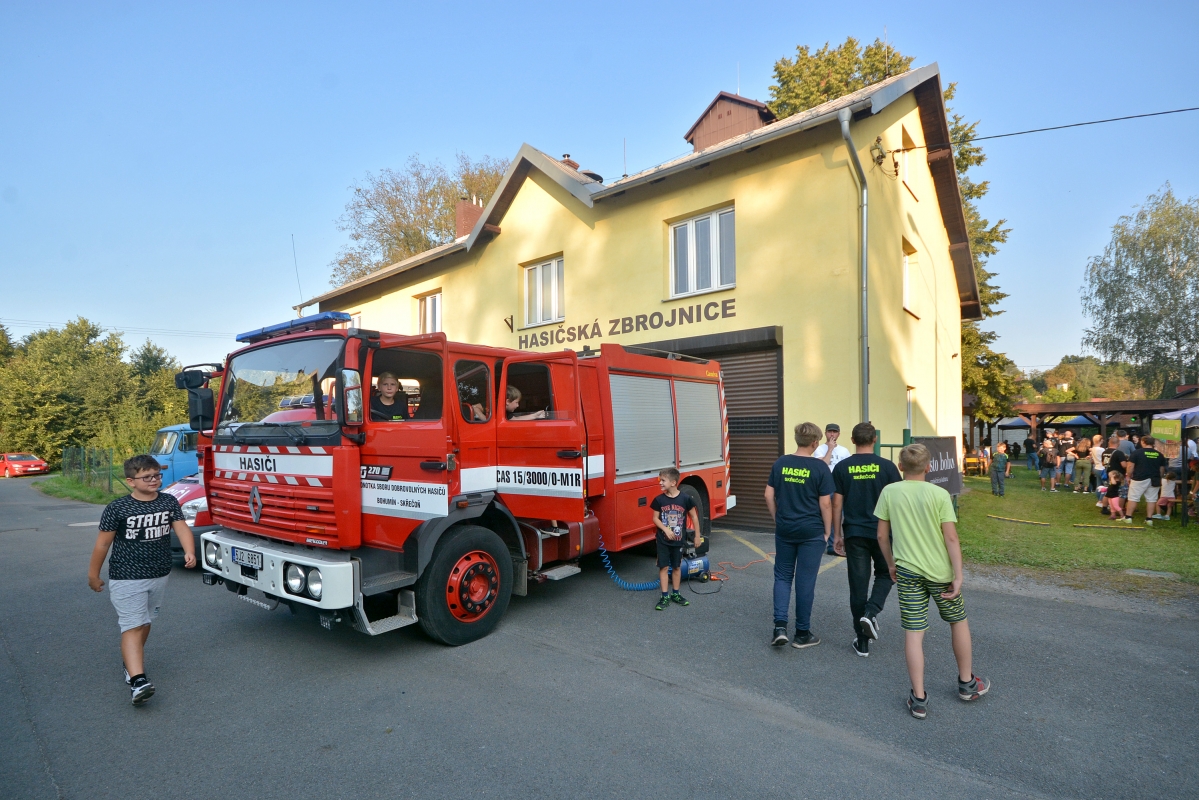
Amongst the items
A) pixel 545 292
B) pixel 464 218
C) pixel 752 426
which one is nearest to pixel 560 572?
pixel 752 426

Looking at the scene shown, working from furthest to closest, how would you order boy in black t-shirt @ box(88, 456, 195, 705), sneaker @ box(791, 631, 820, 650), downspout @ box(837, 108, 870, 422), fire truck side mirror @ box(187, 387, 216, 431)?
downspout @ box(837, 108, 870, 422) → fire truck side mirror @ box(187, 387, 216, 431) → sneaker @ box(791, 631, 820, 650) → boy in black t-shirt @ box(88, 456, 195, 705)

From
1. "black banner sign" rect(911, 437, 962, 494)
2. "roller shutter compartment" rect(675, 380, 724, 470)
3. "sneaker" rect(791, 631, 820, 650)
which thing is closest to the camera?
"sneaker" rect(791, 631, 820, 650)

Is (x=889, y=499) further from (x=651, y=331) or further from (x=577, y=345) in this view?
(x=577, y=345)

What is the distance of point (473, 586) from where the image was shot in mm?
5090

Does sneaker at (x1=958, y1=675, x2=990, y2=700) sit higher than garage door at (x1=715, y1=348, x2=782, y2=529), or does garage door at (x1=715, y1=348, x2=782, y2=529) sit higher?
garage door at (x1=715, y1=348, x2=782, y2=529)

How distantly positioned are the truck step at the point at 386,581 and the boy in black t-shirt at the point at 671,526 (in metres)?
2.33

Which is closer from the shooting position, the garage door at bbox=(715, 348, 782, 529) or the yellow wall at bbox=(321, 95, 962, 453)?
the yellow wall at bbox=(321, 95, 962, 453)

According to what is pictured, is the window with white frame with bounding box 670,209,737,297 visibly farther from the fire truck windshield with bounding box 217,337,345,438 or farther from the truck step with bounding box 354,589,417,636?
the truck step with bounding box 354,589,417,636

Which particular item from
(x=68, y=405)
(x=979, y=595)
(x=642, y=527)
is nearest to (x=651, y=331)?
(x=642, y=527)

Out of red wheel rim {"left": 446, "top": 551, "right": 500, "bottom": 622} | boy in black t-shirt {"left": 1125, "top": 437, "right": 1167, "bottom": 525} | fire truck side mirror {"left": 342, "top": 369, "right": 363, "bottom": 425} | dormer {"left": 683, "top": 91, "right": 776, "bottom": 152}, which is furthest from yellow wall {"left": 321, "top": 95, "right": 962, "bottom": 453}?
fire truck side mirror {"left": 342, "top": 369, "right": 363, "bottom": 425}

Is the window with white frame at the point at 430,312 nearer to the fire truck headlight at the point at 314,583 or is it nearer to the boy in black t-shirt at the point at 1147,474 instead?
the fire truck headlight at the point at 314,583

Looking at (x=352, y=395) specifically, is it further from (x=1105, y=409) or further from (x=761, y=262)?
(x=1105, y=409)

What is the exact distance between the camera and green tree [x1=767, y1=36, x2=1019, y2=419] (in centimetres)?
2203

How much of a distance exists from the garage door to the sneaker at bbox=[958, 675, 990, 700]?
6.07 meters
